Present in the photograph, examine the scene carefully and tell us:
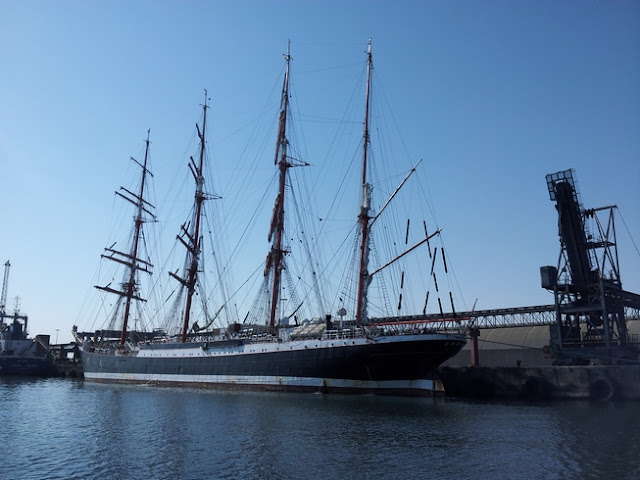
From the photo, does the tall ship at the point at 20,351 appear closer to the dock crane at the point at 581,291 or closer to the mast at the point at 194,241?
the mast at the point at 194,241

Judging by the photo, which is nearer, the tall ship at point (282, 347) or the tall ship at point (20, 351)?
the tall ship at point (282, 347)

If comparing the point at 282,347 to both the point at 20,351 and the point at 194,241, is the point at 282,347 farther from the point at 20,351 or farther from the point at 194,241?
the point at 20,351

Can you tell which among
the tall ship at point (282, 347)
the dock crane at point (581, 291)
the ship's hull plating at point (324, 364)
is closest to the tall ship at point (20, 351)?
the tall ship at point (282, 347)

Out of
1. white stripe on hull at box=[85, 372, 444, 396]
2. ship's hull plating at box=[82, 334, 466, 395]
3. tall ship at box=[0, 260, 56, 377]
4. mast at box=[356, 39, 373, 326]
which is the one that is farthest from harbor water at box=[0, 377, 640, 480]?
tall ship at box=[0, 260, 56, 377]

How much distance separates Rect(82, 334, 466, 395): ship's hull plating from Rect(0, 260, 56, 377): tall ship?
2158 inches

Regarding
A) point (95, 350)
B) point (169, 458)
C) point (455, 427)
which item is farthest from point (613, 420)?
point (95, 350)

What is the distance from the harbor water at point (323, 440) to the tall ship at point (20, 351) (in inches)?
2657

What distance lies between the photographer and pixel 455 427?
107 ft

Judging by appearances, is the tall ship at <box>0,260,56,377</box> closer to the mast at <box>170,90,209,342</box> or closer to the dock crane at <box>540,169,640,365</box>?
the mast at <box>170,90,209,342</box>

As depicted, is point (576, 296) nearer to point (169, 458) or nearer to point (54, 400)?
point (169, 458)

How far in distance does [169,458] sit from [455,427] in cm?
1775

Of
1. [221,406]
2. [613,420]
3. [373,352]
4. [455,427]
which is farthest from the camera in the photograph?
[373,352]

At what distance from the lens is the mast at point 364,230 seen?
5941 cm

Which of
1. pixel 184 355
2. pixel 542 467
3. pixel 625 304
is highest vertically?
pixel 625 304
